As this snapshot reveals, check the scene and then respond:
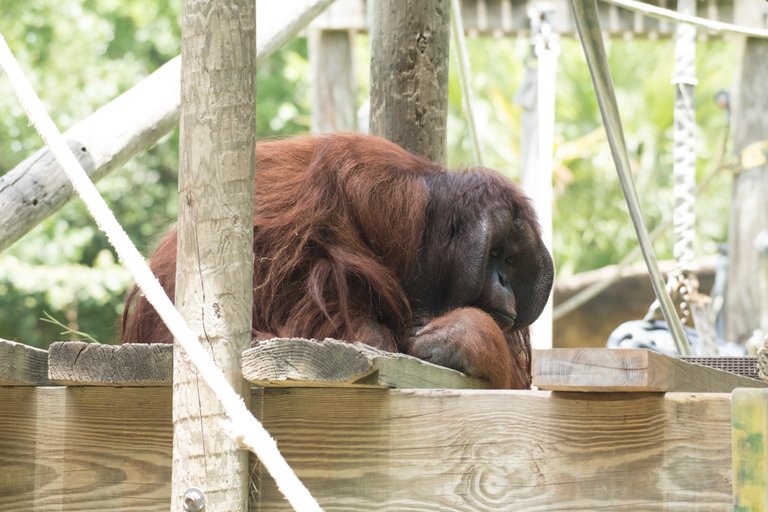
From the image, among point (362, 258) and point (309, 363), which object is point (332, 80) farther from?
point (309, 363)

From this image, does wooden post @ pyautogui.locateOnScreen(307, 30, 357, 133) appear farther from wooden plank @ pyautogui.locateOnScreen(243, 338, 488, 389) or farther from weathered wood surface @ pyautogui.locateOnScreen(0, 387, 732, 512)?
wooden plank @ pyautogui.locateOnScreen(243, 338, 488, 389)

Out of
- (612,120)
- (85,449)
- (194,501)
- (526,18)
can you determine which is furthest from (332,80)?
(194,501)

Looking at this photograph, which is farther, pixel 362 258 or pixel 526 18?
pixel 526 18

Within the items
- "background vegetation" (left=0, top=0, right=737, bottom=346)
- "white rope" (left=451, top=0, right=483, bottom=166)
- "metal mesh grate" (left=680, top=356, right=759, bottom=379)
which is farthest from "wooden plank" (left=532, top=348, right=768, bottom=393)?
"background vegetation" (left=0, top=0, right=737, bottom=346)

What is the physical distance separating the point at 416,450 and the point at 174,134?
11628 mm

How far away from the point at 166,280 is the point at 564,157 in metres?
10.6

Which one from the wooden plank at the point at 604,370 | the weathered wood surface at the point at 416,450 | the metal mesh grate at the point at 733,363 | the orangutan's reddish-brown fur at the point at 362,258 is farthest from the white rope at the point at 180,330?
the metal mesh grate at the point at 733,363

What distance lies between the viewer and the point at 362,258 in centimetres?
287

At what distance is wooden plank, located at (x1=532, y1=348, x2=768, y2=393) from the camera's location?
6.03 ft

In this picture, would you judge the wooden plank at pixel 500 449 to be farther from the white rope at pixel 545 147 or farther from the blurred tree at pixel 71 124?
the blurred tree at pixel 71 124

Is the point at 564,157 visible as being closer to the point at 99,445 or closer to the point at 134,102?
the point at 134,102

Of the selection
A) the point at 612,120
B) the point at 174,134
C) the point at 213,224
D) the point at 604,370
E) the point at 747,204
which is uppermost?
the point at 174,134

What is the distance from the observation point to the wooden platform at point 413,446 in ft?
6.28

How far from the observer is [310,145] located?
3180 mm
